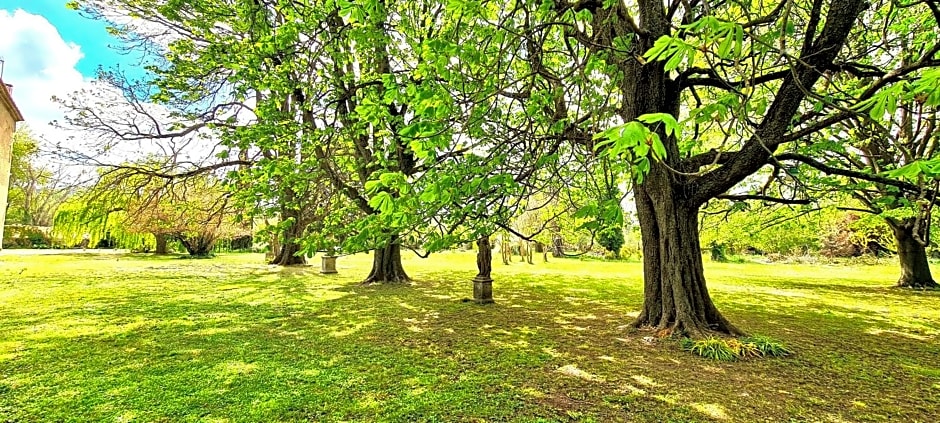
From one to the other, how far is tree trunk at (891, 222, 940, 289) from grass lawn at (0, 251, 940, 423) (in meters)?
3.75

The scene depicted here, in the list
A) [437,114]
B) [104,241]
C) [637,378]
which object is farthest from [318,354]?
[104,241]

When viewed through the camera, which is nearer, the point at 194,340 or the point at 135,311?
the point at 194,340

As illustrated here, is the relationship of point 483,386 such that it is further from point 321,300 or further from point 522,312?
point 321,300

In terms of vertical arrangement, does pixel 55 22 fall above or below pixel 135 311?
above

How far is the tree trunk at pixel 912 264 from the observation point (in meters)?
10.6

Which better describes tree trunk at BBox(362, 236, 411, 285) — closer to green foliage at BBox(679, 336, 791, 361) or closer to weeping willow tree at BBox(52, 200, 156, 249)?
green foliage at BBox(679, 336, 791, 361)

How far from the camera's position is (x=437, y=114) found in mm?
3299

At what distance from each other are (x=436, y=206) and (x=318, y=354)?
6.23 ft

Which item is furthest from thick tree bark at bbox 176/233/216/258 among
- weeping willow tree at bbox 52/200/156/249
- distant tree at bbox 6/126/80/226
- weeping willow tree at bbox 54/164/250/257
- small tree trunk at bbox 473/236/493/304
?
small tree trunk at bbox 473/236/493/304

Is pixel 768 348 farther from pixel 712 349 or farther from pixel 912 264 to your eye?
pixel 912 264

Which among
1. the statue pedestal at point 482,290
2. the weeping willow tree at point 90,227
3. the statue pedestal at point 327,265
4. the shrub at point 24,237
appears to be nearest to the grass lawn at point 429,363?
the statue pedestal at point 482,290

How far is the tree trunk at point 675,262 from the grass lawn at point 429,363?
425 mm

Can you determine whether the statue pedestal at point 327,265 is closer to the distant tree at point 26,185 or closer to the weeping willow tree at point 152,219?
the weeping willow tree at point 152,219

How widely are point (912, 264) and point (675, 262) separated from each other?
1049 cm
